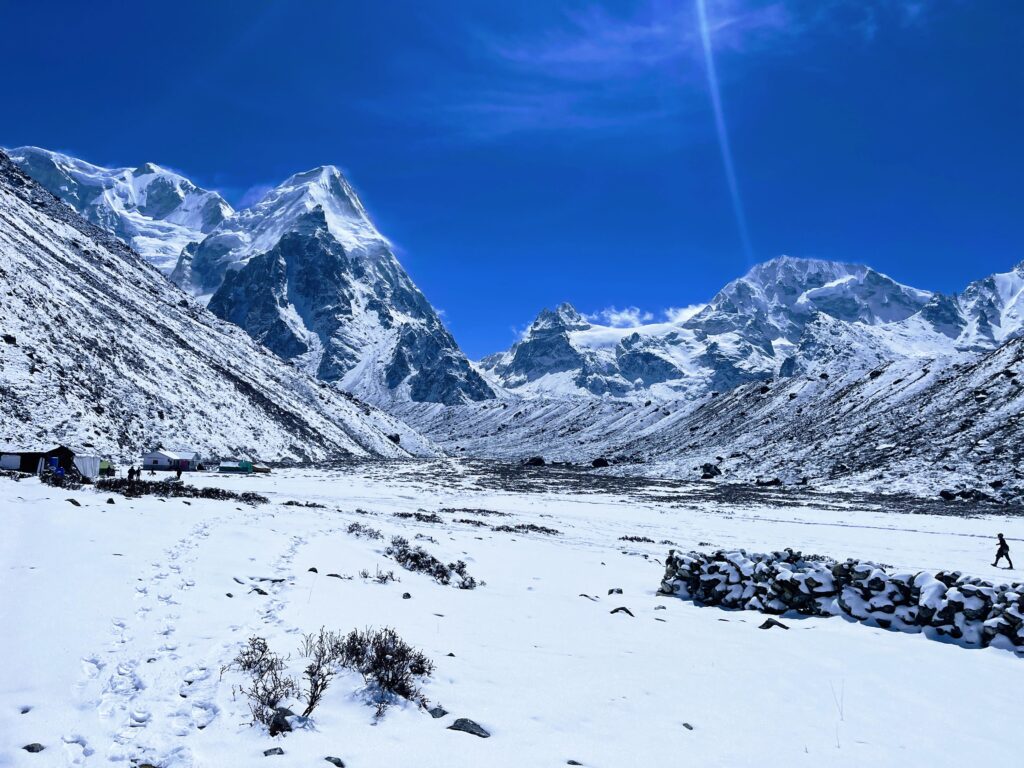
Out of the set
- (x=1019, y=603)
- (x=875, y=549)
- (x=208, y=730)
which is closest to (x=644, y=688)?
(x=208, y=730)

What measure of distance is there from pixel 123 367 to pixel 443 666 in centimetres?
6670

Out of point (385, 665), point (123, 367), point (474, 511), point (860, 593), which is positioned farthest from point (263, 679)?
point (123, 367)

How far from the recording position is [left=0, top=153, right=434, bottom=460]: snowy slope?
159 feet

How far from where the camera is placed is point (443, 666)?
7625 mm

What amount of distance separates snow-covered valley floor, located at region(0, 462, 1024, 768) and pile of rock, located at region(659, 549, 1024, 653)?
590 mm

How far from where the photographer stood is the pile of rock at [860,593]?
10.8 meters

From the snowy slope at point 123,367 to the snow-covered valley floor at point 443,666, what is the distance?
39.3 m

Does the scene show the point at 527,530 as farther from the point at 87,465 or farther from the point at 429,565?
the point at 87,465

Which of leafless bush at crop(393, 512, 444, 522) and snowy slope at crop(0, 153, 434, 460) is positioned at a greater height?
snowy slope at crop(0, 153, 434, 460)

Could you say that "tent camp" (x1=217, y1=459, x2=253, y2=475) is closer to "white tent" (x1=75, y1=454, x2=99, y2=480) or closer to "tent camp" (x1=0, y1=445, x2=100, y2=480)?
"white tent" (x1=75, y1=454, x2=99, y2=480)

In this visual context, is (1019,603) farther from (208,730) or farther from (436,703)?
(208,730)

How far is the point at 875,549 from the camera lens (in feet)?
84.3

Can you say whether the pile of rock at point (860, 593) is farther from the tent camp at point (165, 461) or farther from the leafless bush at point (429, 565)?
the tent camp at point (165, 461)

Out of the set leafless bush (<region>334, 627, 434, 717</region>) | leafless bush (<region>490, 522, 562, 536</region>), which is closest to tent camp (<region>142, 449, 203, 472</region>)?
leafless bush (<region>490, 522, 562, 536</region>)
